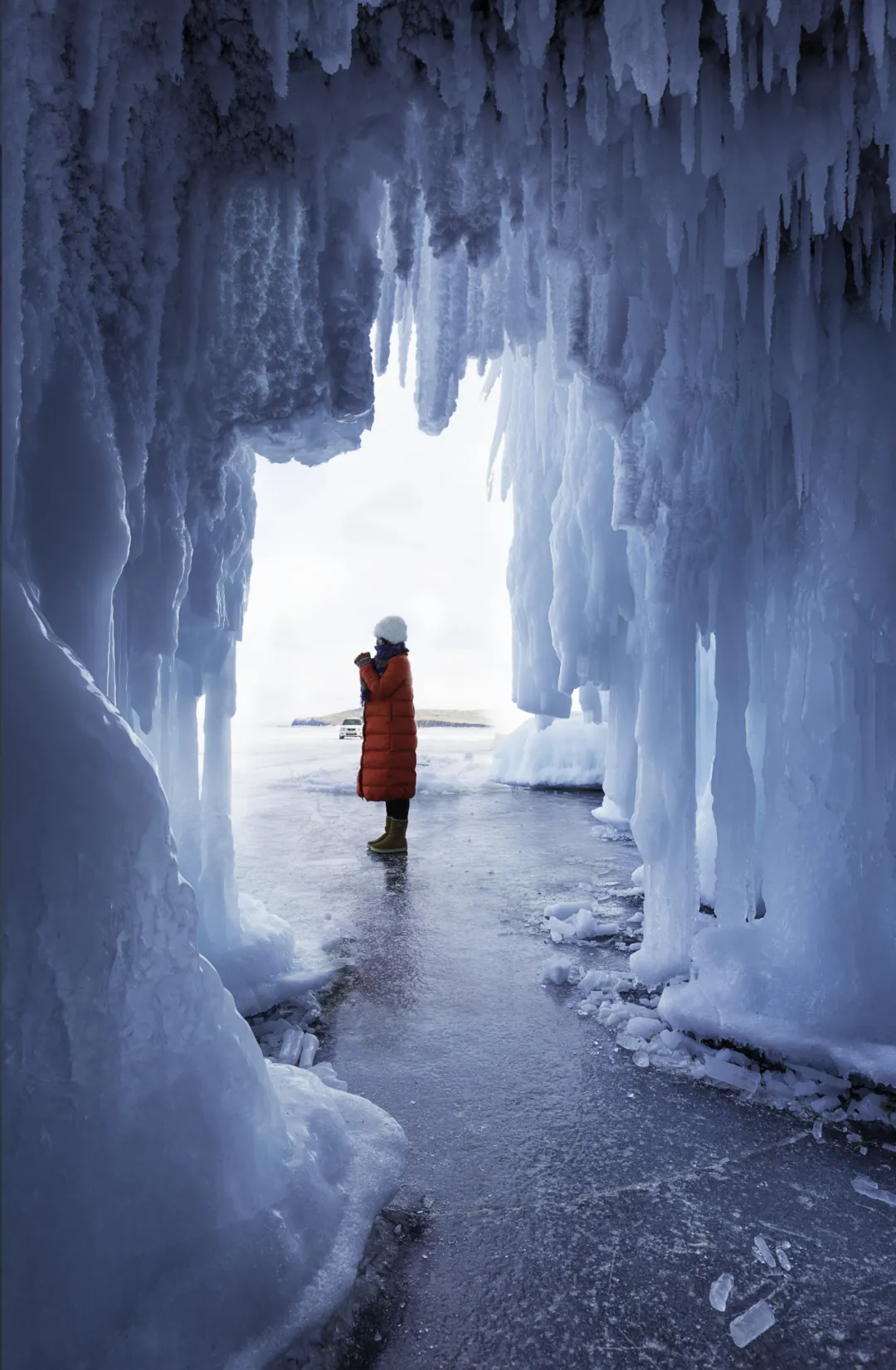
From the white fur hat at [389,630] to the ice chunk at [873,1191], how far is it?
16.2 feet

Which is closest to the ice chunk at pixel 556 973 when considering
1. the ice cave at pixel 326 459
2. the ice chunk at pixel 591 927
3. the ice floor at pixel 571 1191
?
the ice floor at pixel 571 1191

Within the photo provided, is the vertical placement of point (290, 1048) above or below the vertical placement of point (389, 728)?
below

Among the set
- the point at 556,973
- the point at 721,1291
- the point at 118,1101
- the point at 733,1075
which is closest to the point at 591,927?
the point at 556,973

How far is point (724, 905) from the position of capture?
3375 millimetres

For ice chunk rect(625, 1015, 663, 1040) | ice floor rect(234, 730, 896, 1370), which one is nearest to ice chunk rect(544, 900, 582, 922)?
ice floor rect(234, 730, 896, 1370)

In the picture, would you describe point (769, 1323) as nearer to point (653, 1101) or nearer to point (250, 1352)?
point (653, 1101)

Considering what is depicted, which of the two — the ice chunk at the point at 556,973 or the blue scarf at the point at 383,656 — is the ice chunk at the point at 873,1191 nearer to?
the ice chunk at the point at 556,973

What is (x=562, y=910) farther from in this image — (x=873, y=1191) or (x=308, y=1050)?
(x=873, y=1191)

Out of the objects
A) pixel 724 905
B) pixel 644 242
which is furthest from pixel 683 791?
pixel 644 242

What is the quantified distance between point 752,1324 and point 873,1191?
73 cm

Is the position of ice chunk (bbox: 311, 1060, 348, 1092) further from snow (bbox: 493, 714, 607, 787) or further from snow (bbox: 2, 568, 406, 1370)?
snow (bbox: 493, 714, 607, 787)

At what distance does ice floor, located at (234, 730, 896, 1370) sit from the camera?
62.0 inches

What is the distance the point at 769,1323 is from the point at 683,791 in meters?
2.21

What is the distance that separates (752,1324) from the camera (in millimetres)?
1596
